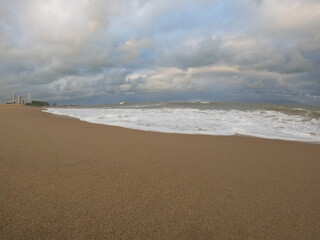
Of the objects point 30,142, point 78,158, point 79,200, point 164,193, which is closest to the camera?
point 79,200

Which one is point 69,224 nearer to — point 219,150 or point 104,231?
point 104,231

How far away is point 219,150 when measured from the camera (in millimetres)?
3561

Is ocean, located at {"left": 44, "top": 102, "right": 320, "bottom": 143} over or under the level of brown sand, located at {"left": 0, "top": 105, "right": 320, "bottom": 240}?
over

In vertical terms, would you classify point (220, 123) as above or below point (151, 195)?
above

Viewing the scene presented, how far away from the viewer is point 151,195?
1783 millimetres

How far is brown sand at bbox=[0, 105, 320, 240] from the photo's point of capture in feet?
4.38

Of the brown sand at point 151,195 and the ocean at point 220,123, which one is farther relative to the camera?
the ocean at point 220,123

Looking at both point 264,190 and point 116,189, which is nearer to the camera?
point 116,189

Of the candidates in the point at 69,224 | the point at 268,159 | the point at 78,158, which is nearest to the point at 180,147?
the point at 268,159

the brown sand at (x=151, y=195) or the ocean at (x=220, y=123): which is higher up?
the ocean at (x=220, y=123)

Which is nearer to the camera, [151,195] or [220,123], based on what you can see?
[151,195]

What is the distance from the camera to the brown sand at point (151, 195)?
1336 millimetres

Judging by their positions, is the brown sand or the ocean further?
the ocean

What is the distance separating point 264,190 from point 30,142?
3.32 metres
